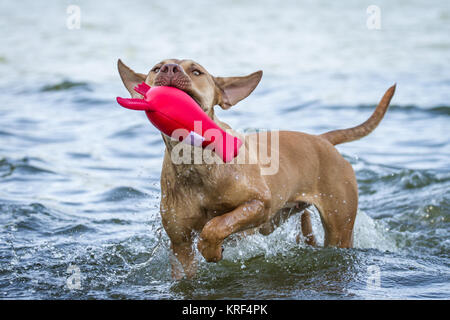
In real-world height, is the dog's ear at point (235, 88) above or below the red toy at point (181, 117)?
above

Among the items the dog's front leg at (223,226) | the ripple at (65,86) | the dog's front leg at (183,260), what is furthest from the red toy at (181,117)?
the ripple at (65,86)

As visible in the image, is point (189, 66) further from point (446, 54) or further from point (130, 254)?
point (446, 54)

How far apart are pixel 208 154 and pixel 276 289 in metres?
1.08

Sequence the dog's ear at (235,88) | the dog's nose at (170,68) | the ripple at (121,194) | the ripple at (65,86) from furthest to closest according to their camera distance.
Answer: the ripple at (65,86) → the ripple at (121,194) → the dog's ear at (235,88) → the dog's nose at (170,68)

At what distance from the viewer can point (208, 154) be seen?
4.24 m

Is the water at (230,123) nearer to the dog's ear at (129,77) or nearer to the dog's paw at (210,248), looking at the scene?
the dog's paw at (210,248)

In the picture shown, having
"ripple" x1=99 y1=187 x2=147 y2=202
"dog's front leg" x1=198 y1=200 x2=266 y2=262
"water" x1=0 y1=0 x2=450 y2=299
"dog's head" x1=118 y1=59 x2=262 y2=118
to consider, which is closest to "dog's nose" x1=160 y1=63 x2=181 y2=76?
"dog's head" x1=118 y1=59 x2=262 y2=118

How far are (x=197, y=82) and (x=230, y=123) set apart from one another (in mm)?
6201

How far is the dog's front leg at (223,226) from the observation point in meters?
4.11

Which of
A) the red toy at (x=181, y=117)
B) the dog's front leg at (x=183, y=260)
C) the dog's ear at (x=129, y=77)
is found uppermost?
the dog's ear at (x=129, y=77)

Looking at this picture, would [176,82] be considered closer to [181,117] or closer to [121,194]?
[181,117]

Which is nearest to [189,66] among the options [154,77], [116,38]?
[154,77]

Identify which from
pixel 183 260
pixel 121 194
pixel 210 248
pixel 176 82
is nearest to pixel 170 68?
pixel 176 82
